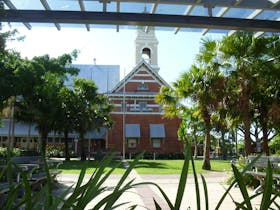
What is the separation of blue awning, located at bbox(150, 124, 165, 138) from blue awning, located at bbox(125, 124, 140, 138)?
1686 millimetres

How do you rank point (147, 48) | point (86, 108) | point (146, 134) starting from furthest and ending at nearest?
point (147, 48)
point (146, 134)
point (86, 108)

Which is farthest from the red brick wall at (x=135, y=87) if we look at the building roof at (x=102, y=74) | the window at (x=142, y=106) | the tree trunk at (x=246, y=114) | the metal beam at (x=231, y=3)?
the metal beam at (x=231, y=3)

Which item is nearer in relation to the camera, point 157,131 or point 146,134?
point 157,131

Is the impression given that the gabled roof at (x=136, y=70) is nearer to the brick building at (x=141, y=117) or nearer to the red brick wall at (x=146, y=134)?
the brick building at (x=141, y=117)

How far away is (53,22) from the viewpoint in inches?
231

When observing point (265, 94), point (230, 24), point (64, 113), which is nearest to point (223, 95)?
point (265, 94)

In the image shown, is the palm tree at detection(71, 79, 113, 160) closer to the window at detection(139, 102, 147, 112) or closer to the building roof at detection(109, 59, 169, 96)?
the building roof at detection(109, 59, 169, 96)

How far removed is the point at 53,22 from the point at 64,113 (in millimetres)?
29945

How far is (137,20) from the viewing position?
5.90 m

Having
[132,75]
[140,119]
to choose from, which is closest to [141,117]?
[140,119]

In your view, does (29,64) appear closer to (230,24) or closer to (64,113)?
(64,113)

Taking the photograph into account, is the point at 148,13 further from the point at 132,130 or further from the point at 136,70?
the point at 136,70

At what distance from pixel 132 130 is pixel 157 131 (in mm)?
3017

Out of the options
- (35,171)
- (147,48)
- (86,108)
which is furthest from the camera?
(147,48)
